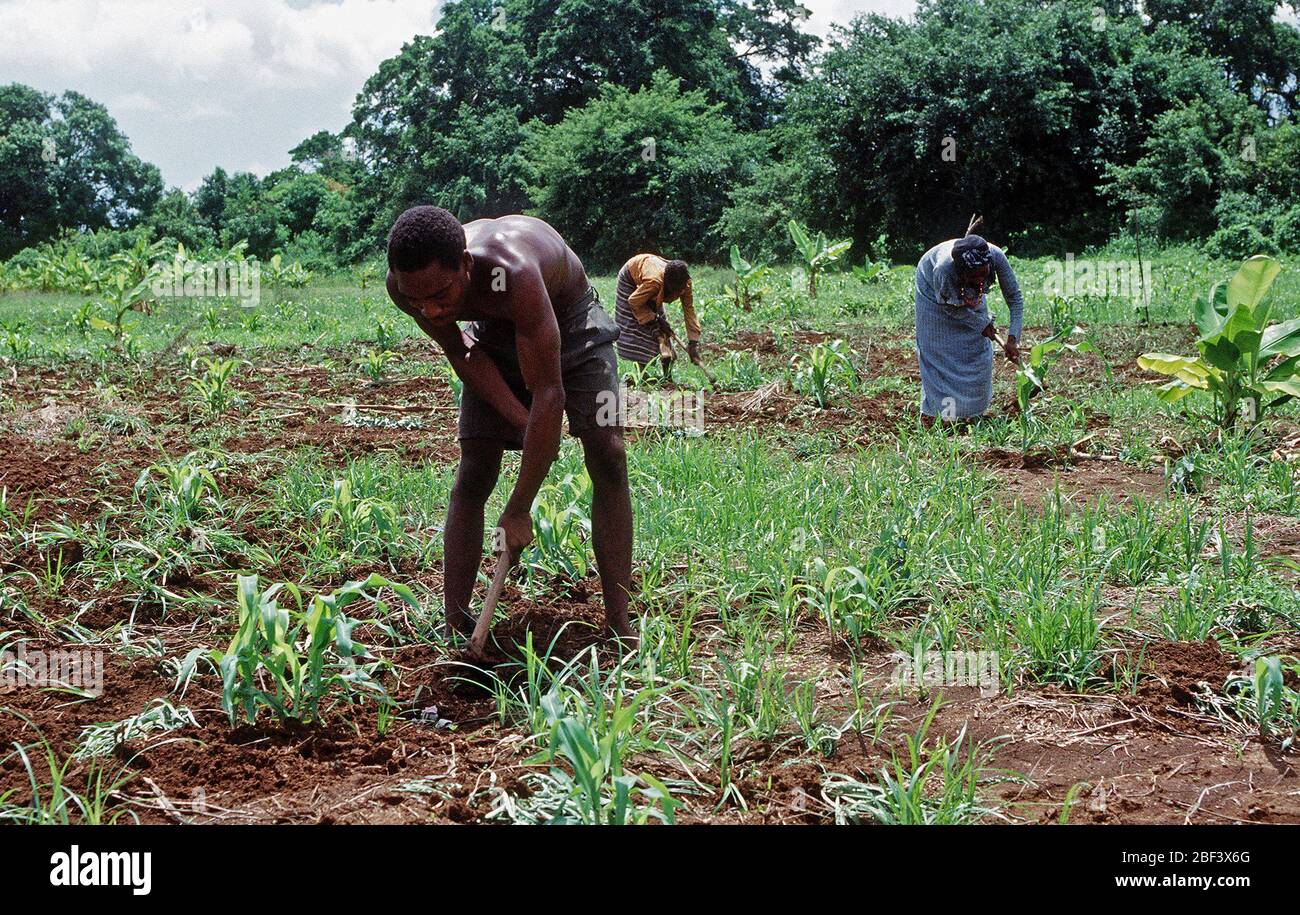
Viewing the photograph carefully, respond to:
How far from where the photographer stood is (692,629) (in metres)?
3.65

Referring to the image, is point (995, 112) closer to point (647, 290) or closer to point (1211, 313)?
point (647, 290)

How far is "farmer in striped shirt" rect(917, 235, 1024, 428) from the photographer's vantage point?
258 inches

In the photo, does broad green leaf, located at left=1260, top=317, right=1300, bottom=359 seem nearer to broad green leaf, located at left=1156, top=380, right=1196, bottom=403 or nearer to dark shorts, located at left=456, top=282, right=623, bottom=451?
broad green leaf, located at left=1156, top=380, right=1196, bottom=403

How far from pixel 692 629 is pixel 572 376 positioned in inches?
35.8

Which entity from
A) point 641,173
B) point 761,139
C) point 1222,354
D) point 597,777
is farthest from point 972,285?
point 761,139

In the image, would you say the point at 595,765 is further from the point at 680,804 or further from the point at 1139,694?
the point at 1139,694

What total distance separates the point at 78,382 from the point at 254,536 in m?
4.78

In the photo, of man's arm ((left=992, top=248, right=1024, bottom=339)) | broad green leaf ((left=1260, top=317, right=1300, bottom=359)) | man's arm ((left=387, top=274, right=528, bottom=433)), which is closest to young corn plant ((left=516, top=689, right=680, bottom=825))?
man's arm ((left=387, top=274, right=528, bottom=433))

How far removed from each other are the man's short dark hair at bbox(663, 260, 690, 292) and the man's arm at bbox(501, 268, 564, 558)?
539 centimetres

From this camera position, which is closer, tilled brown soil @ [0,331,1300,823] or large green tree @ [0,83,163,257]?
tilled brown soil @ [0,331,1300,823]

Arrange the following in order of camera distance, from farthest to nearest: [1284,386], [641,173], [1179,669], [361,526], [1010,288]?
[641,173] < [1010,288] < [1284,386] < [361,526] < [1179,669]

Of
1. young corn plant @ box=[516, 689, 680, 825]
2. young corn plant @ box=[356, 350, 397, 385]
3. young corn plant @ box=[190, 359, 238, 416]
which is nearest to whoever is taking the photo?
young corn plant @ box=[516, 689, 680, 825]

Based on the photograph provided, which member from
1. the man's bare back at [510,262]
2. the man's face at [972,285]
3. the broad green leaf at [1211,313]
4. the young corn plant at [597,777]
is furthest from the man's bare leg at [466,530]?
the broad green leaf at [1211,313]

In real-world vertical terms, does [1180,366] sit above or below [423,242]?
below
